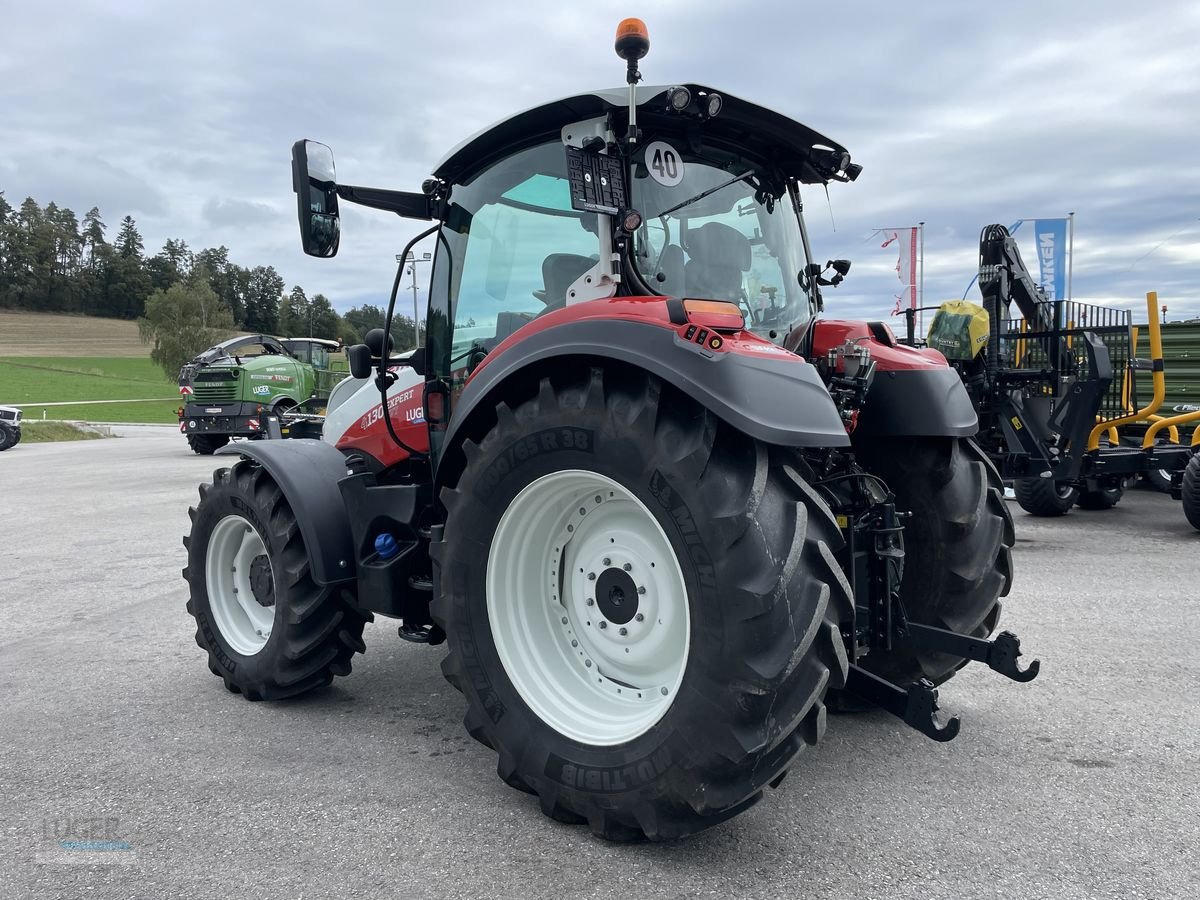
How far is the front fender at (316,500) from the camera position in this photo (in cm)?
383

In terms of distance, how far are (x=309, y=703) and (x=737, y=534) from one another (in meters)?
2.57

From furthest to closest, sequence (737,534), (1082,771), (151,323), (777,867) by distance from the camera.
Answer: (151,323) < (1082,771) < (777,867) < (737,534)

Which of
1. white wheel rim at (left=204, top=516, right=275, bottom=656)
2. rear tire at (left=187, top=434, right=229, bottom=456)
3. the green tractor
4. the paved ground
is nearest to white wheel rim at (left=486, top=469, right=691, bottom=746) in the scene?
the paved ground

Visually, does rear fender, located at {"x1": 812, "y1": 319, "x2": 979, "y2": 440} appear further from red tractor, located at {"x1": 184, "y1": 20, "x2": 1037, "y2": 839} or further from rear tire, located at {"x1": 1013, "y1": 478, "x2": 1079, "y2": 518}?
rear tire, located at {"x1": 1013, "y1": 478, "x2": 1079, "y2": 518}

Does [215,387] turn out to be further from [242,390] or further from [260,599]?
[260,599]

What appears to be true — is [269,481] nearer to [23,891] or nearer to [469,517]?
[469,517]

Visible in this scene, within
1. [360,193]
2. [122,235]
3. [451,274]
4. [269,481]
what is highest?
[122,235]

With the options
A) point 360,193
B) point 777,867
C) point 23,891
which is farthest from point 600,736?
point 360,193

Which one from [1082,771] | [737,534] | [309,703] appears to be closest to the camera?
[737,534]

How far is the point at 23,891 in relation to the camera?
2.48 meters

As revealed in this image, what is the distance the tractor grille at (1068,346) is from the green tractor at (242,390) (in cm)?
1384

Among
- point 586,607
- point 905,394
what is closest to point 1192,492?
point 905,394

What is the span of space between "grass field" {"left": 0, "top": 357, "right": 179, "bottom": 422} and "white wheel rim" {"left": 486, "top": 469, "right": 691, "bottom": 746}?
32687 millimetres

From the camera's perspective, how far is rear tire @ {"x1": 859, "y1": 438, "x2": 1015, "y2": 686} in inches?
137
